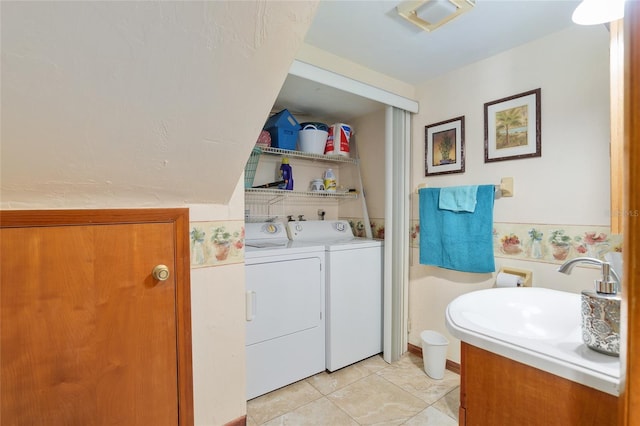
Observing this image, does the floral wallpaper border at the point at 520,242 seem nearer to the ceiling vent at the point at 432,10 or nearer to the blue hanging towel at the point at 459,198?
the blue hanging towel at the point at 459,198

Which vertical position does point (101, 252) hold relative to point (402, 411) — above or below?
above

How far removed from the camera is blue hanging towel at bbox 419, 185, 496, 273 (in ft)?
6.29

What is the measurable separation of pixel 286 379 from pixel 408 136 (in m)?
1.92

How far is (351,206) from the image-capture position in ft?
9.39

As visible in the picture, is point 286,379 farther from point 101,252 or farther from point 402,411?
point 101,252

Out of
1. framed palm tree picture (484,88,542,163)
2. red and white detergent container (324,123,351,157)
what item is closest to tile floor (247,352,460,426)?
framed palm tree picture (484,88,542,163)

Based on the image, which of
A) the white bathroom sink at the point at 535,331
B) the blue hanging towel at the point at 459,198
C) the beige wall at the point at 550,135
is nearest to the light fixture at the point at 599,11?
the beige wall at the point at 550,135

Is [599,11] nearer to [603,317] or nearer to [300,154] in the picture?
[603,317]

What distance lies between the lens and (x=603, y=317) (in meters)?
0.69

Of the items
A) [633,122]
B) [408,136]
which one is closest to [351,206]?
[408,136]

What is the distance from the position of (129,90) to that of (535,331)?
59.6 inches

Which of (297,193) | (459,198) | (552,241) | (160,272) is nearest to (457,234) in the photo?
(459,198)

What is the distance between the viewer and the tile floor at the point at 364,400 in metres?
1.69

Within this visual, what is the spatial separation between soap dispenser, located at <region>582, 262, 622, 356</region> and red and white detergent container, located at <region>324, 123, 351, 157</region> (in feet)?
6.42
